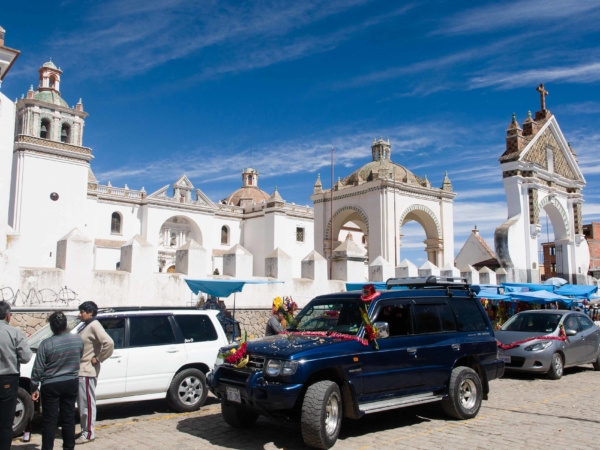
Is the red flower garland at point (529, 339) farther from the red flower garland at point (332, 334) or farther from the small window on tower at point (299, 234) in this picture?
the small window on tower at point (299, 234)

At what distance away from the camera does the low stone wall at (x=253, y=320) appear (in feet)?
48.8

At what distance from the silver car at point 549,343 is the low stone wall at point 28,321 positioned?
9531 millimetres

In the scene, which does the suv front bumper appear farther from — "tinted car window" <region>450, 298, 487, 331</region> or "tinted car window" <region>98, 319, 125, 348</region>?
"tinted car window" <region>450, 298, 487, 331</region>

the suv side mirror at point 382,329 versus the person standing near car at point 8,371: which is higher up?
the suv side mirror at point 382,329

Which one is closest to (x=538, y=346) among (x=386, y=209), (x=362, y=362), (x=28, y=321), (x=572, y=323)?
(x=572, y=323)

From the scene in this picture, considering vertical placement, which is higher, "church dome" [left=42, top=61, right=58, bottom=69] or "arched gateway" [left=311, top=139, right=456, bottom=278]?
"church dome" [left=42, top=61, right=58, bottom=69]

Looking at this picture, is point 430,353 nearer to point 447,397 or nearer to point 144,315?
point 447,397

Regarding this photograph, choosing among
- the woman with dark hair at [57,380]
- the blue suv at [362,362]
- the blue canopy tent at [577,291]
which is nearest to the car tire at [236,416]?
the blue suv at [362,362]

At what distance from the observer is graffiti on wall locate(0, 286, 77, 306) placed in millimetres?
10791

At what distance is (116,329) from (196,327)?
4.10 feet

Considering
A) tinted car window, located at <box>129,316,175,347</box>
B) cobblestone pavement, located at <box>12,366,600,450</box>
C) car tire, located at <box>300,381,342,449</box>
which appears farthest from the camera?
tinted car window, located at <box>129,316,175,347</box>

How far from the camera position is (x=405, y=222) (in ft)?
99.2

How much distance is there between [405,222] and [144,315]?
78.9ft

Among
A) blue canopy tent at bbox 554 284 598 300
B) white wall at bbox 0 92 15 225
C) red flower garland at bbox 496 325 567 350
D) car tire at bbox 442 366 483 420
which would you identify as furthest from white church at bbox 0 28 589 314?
car tire at bbox 442 366 483 420
